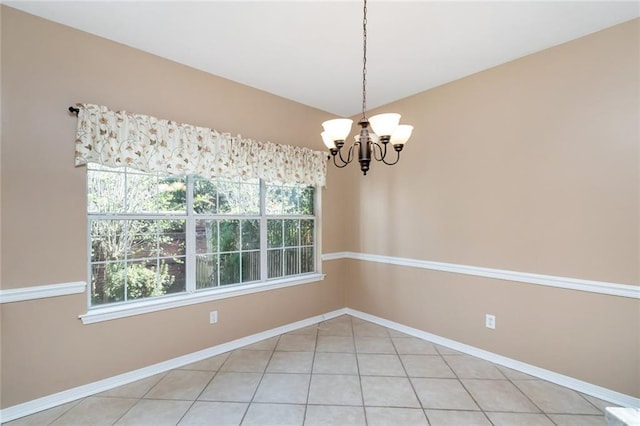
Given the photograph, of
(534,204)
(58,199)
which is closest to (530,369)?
(534,204)

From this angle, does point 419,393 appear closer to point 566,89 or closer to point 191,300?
point 191,300

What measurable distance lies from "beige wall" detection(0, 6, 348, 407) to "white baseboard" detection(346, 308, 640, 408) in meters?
2.37

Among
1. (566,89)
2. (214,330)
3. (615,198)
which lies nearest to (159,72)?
(214,330)

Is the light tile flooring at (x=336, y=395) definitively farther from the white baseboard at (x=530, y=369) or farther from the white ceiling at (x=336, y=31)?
the white ceiling at (x=336, y=31)

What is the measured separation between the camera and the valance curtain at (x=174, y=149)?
229 cm

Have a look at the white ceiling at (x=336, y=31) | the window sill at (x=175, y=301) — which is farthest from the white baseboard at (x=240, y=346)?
the white ceiling at (x=336, y=31)

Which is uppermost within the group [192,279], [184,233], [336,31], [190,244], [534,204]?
[336,31]

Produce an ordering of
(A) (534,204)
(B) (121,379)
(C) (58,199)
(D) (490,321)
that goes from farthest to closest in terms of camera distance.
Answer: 1. (D) (490,321)
2. (A) (534,204)
3. (B) (121,379)
4. (C) (58,199)

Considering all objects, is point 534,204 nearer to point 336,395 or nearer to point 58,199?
point 336,395

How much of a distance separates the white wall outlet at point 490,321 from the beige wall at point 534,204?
60 mm

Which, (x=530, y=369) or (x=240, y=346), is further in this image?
(x=240, y=346)

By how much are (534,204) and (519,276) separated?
66 centimetres

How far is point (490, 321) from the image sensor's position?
2.83 meters

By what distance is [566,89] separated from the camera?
7.86ft
